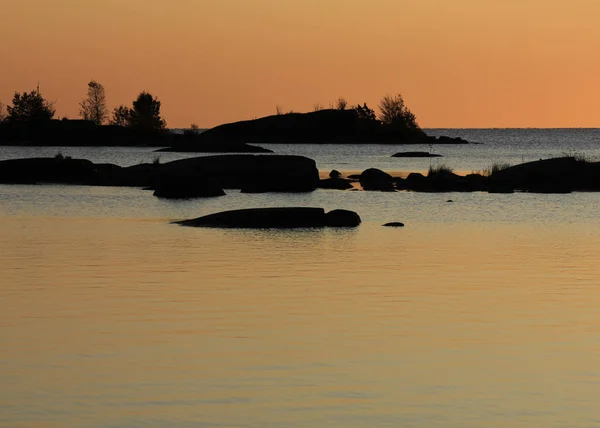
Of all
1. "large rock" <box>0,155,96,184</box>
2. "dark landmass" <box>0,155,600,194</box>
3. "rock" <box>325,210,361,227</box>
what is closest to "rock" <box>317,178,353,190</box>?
"dark landmass" <box>0,155,600,194</box>

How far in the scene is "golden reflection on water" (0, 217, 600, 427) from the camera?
15.1 meters

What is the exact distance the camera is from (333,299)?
2484cm

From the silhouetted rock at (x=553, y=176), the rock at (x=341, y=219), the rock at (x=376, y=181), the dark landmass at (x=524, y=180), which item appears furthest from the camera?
the rock at (x=376, y=181)

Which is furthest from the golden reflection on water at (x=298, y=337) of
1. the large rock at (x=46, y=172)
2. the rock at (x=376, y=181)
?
the large rock at (x=46, y=172)

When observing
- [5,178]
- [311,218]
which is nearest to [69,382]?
[311,218]

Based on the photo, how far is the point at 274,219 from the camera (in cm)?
4481

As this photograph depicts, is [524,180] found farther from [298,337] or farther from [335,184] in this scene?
[298,337]

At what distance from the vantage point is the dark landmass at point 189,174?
67750 millimetres

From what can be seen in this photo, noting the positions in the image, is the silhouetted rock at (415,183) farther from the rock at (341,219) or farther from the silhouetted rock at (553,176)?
the rock at (341,219)

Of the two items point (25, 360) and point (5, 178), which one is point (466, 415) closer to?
point (25, 360)

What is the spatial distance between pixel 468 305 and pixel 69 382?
978cm

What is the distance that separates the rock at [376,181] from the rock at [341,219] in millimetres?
30929

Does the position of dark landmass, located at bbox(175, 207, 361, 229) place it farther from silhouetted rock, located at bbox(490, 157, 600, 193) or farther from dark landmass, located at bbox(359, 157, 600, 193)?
silhouetted rock, located at bbox(490, 157, 600, 193)

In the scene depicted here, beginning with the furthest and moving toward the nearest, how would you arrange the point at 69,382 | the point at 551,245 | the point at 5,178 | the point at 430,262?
the point at 5,178 < the point at 551,245 < the point at 430,262 < the point at 69,382
